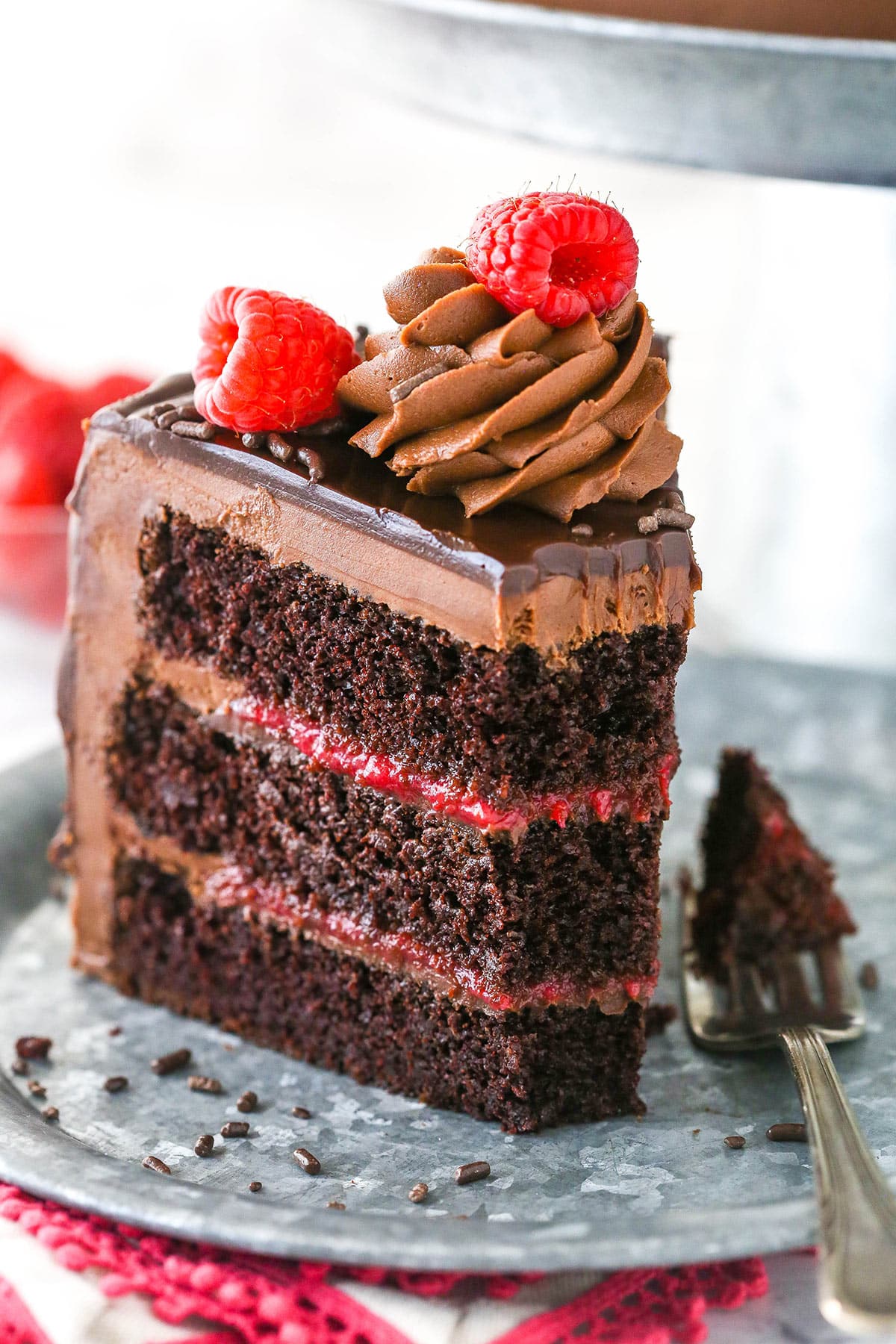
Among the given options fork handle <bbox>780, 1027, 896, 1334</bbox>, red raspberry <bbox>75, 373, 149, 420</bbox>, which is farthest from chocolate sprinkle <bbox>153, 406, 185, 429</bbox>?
red raspberry <bbox>75, 373, 149, 420</bbox>

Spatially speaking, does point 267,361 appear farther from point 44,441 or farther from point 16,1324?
point 44,441

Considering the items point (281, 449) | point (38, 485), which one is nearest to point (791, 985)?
point (281, 449)

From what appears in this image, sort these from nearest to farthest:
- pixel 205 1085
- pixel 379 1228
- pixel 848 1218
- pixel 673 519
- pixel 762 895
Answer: pixel 848 1218 → pixel 379 1228 → pixel 673 519 → pixel 205 1085 → pixel 762 895

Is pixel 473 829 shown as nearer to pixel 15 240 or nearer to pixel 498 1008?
pixel 498 1008

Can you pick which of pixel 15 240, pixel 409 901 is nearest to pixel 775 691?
pixel 409 901

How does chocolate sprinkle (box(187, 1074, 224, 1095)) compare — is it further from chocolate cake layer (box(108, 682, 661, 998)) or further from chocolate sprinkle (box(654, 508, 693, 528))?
chocolate sprinkle (box(654, 508, 693, 528))

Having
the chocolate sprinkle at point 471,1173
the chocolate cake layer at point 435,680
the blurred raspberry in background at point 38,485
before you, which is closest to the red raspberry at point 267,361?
the chocolate cake layer at point 435,680
